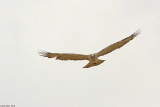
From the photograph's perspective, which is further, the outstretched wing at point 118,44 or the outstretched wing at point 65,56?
the outstretched wing at point 118,44

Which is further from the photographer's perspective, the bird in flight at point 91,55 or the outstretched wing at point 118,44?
the outstretched wing at point 118,44

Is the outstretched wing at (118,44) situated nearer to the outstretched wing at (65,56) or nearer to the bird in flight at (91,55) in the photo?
the bird in flight at (91,55)

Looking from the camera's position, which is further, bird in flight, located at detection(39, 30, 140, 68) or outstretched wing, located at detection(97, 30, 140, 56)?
outstretched wing, located at detection(97, 30, 140, 56)

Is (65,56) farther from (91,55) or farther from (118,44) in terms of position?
(118,44)

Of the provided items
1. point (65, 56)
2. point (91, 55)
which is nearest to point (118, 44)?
point (91, 55)

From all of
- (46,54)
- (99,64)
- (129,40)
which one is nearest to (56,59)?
(46,54)

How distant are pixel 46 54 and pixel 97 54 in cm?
291

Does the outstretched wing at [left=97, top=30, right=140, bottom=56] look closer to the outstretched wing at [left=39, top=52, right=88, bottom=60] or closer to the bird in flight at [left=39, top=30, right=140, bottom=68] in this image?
the bird in flight at [left=39, top=30, right=140, bottom=68]

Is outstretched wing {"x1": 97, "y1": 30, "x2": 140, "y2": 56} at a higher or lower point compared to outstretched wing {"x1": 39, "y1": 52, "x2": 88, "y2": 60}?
higher

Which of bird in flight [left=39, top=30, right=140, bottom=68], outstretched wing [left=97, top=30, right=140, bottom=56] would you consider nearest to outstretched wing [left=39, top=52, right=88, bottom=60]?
bird in flight [left=39, top=30, right=140, bottom=68]

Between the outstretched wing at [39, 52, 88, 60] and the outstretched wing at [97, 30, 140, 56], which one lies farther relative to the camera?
the outstretched wing at [97, 30, 140, 56]

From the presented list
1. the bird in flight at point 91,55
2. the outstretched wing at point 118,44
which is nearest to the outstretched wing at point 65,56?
the bird in flight at point 91,55

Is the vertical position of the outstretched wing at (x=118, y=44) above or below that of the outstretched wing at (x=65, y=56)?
above

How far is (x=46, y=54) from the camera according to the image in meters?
26.2
